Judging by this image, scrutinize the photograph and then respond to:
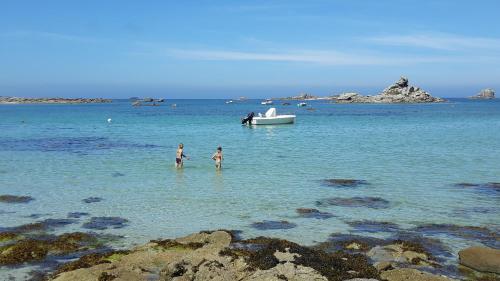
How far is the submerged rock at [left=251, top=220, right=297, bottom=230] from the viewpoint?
15.6m

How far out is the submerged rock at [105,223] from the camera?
621 inches

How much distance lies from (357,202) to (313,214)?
109 inches

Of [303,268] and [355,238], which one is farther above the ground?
[303,268]

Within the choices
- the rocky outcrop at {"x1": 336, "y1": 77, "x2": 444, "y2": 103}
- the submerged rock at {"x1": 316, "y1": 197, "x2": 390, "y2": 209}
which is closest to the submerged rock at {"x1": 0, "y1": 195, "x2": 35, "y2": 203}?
the submerged rock at {"x1": 316, "y1": 197, "x2": 390, "y2": 209}

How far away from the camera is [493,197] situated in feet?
65.6

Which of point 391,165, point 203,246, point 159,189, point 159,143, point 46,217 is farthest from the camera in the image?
point 159,143

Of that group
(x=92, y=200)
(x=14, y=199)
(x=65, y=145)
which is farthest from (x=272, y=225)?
(x=65, y=145)

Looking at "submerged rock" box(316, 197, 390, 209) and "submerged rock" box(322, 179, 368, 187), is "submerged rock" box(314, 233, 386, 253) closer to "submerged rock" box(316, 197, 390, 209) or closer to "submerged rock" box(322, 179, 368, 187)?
"submerged rock" box(316, 197, 390, 209)

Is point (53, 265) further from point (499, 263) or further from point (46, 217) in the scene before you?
point (499, 263)

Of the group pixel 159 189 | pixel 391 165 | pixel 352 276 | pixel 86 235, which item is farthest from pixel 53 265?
pixel 391 165

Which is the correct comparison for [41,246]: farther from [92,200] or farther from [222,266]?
[92,200]

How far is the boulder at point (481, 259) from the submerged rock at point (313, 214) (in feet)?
17.5

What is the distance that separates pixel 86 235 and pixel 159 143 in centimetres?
2854

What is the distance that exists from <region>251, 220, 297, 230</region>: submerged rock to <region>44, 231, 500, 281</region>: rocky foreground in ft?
7.21
